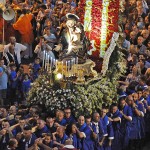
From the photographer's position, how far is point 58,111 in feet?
56.3

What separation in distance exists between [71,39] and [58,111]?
112 inches

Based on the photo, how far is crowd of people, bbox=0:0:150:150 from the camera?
1611 cm

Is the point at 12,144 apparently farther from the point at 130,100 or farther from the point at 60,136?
the point at 130,100

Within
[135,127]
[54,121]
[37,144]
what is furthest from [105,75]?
[37,144]

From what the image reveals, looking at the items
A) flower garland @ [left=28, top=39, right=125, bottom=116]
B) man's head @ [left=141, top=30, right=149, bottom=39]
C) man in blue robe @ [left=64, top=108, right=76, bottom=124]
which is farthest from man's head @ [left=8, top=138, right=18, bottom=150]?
man's head @ [left=141, top=30, right=149, bottom=39]

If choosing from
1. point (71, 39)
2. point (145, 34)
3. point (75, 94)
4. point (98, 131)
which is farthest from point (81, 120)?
point (145, 34)

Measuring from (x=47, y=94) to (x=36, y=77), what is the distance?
5.98 ft

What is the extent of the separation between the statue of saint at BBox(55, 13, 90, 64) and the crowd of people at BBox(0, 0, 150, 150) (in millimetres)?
496

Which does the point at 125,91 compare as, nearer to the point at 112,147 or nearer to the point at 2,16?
the point at 112,147

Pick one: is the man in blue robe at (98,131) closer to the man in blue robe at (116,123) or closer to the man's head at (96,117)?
the man's head at (96,117)

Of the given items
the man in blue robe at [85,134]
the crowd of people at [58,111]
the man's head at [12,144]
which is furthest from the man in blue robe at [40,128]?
the man's head at [12,144]

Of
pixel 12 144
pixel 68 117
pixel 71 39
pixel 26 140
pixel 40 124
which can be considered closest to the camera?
pixel 12 144

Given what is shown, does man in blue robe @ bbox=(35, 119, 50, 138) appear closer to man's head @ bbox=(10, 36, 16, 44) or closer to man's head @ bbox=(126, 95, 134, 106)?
man's head @ bbox=(126, 95, 134, 106)

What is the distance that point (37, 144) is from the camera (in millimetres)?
15305
